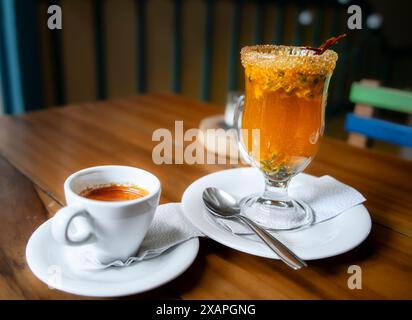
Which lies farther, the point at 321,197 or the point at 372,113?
the point at 372,113

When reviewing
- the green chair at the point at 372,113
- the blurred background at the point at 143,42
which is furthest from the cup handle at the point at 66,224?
the blurred background at the point at 143,42

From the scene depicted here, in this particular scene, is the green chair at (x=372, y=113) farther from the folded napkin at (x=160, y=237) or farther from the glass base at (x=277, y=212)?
the folded napkin at (x=160, y=237)

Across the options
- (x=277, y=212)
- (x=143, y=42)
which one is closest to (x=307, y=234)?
(x=277, y=212)

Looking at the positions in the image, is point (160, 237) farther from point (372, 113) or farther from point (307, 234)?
point (372, 113)

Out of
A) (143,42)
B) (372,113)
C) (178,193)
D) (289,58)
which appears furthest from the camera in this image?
(143,42)

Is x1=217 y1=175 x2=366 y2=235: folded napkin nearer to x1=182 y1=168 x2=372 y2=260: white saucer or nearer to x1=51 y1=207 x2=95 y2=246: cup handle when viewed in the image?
x1=182 y1=168 x2=372 y2=260: white saucer

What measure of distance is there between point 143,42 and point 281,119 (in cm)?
168

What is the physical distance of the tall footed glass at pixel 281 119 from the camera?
517 mm

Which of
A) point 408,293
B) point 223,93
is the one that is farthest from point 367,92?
point 223,93

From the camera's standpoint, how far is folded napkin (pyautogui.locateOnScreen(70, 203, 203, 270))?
42 cm

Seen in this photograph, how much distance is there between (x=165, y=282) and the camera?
0.39 metres

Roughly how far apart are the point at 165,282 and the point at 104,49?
1.75 meters

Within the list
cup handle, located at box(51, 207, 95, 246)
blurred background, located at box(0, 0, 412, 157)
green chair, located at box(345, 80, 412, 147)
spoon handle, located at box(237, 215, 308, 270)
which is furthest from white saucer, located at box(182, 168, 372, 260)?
blurred background, located at box(0, 0, 412, 157)

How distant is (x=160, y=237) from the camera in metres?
0.47
